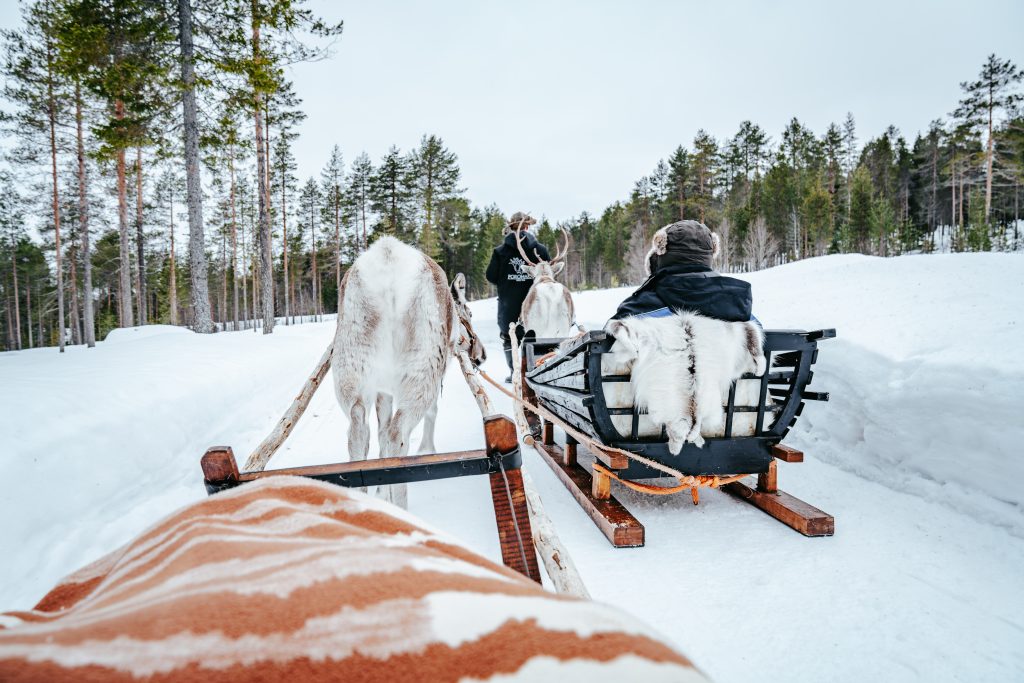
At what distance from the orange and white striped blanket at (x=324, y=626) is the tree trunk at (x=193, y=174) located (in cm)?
1318

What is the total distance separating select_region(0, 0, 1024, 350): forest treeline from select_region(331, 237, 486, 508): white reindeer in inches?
451

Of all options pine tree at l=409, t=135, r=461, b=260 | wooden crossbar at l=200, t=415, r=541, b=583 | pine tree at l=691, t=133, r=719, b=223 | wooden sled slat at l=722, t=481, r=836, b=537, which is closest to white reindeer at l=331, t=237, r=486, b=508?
wooden crossbar at l=200, t=415, r=541, b=583

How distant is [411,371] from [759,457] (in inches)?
89.3

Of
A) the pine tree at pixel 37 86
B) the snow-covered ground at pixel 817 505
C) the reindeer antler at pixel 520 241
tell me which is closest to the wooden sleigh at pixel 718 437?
the snow-covered ground at pixel 817 505

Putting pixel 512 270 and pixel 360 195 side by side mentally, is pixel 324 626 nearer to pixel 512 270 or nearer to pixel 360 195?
pixel 512 270

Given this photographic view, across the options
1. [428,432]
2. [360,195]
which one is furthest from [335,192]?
[428,432]

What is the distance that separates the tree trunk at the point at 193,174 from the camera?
1065 centimetres

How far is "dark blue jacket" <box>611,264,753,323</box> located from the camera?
2.41m

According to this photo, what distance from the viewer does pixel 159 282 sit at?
44375 mm

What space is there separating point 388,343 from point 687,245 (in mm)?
2032

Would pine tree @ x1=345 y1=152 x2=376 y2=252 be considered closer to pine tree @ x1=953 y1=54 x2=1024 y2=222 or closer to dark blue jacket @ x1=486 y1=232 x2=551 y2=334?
dark blue jacket @ x1=486 y1=232 x2=551 y2=334

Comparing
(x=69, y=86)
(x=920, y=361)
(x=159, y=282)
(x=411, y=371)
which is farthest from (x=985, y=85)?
(x=159, y=282)

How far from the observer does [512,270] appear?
689 cm

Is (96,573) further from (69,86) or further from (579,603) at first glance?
(69,86)
